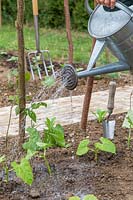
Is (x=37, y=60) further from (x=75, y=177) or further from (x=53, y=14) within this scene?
(x=53, y=14)

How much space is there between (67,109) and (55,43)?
4293 mm

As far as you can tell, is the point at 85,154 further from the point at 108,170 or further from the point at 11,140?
the point at 11,140

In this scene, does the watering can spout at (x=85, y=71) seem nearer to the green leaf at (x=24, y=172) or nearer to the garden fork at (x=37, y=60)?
the green leaf at (x=24, y=172)

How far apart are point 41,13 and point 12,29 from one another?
782 mm

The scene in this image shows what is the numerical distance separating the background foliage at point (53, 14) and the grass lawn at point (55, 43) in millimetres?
203

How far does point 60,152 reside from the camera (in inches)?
136

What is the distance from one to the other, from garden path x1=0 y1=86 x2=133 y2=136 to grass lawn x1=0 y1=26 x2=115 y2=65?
1266mm

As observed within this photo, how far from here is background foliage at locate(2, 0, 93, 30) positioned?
10.6 meters

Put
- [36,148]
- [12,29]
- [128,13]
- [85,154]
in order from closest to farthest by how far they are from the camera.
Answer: [128,13], [36,148], [85,154], [12,29]

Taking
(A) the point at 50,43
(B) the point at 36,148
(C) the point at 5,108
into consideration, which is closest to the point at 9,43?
(A) the point at 50,43

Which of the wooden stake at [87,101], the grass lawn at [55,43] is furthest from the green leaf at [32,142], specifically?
the grass lawn at [55,43]

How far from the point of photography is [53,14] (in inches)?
439

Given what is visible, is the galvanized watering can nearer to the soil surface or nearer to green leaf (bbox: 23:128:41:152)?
green leaf (bbox: 23:128:41:152)

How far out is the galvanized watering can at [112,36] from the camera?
9.01ft
